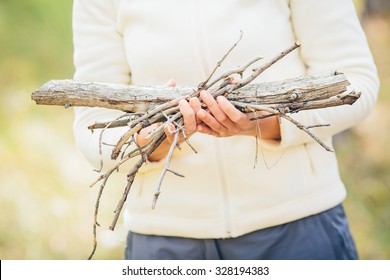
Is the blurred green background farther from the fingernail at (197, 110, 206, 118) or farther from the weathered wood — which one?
the fingernail at (197, 110, 206, 118)

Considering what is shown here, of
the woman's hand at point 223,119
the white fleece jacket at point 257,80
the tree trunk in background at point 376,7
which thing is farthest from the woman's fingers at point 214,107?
the tree trunk in background at point 376,7

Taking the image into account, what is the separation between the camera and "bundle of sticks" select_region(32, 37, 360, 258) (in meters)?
1.34

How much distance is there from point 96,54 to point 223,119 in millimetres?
534

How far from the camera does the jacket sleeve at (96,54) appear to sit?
1.70 metres

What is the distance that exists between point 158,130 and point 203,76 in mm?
292

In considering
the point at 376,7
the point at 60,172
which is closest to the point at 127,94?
the point at 60,172

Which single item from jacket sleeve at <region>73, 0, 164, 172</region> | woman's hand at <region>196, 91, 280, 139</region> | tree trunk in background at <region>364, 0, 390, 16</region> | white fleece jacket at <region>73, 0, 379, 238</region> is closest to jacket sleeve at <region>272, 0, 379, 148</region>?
white fleece jacket at <region>73, 0, 379, 238</region>

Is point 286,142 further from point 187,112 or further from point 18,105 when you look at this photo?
point 18,105

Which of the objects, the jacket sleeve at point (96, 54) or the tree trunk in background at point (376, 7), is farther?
the tree trunk in background at point (376, 7)

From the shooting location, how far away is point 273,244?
5.30ft

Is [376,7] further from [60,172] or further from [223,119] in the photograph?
[223,119]

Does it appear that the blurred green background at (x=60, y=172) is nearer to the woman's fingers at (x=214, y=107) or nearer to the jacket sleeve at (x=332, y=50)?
the jacket sleeve at (x=332, y=50)

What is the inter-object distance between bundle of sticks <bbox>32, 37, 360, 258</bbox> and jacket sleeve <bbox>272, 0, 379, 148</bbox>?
173mm
